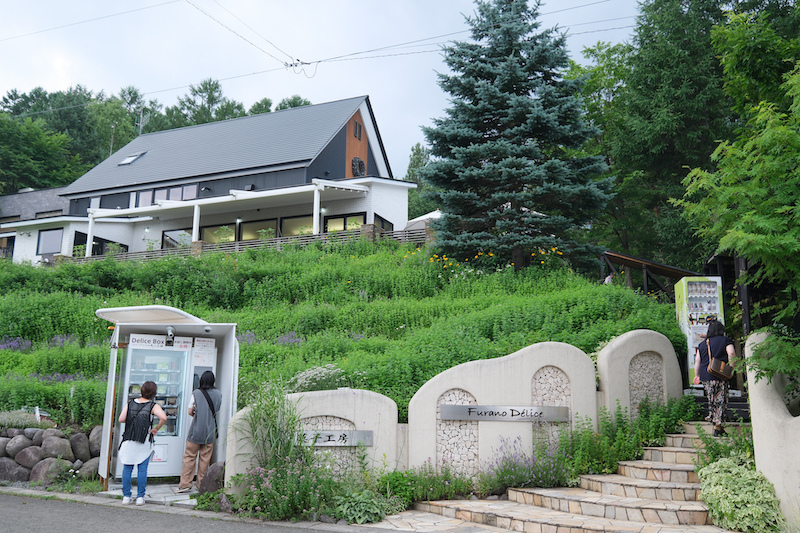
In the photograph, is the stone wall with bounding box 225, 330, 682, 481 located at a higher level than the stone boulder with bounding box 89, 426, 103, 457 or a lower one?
higher

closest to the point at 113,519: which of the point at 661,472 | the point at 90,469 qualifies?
the point at 90,469

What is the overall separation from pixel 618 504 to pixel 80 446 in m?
7.37

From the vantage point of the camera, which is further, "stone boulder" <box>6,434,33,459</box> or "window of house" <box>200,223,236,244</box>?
"window of house" <box>200,223,236,244</box>

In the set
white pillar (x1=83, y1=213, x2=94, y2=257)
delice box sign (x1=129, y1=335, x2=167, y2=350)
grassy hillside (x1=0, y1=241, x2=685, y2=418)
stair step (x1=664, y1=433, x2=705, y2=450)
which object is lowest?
stair step (x1=664, y1=433, x2=705, y2=450)

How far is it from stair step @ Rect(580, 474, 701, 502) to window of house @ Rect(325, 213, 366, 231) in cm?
1983

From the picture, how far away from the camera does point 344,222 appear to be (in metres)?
27.1

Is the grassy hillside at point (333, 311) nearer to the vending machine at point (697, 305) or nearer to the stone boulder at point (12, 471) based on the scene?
the vending machine at point (697, 305)

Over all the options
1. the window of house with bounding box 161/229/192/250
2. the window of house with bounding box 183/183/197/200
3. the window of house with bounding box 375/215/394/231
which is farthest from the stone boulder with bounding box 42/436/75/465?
the window of house with bounding box 183/183/197/200

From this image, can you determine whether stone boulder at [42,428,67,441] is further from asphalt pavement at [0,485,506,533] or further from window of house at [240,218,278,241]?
window of house at [240,218,278,241]

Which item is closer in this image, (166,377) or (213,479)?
(213,479)

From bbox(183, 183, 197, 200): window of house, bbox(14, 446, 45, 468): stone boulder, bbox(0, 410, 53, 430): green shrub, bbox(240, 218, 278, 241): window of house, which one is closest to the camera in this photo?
bbox(14, 446, 45, 468): stone boulder

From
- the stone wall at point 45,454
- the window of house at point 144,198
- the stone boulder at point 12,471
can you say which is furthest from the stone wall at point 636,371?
the window of house at point 144,198

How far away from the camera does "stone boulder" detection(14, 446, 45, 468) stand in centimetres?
824

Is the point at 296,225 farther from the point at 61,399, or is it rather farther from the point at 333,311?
the point at 61,399
